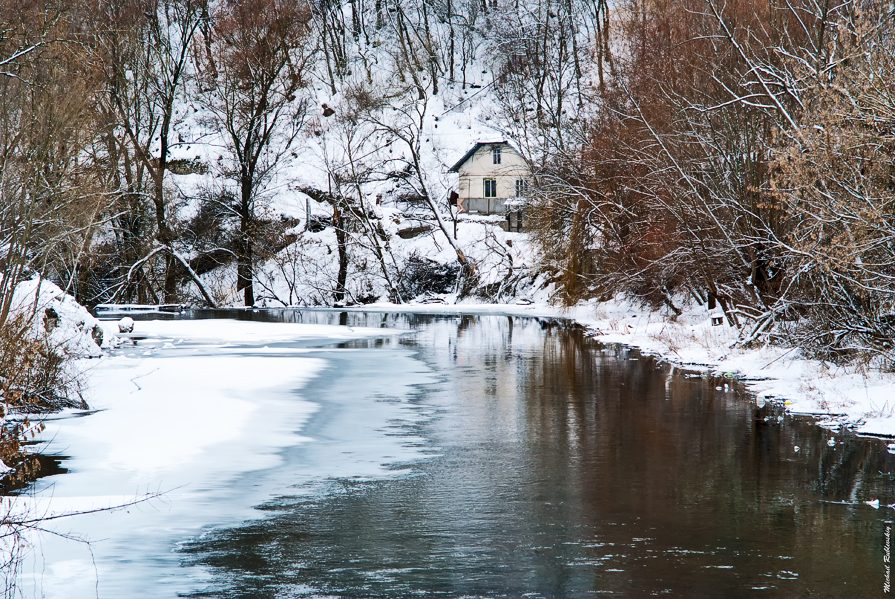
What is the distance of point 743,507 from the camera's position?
8.62m

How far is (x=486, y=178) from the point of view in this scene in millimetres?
66500

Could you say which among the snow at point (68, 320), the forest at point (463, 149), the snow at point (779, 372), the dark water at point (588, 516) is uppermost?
the forest at point (463, 149)

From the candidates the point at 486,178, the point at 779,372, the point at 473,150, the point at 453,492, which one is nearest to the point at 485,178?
the point at 486,178

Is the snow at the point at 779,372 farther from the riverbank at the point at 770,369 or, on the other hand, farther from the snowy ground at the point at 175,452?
the snowy ground at the point at 175,452

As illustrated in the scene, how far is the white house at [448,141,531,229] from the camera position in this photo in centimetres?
6569

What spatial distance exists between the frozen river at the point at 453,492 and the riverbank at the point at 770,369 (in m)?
0.76

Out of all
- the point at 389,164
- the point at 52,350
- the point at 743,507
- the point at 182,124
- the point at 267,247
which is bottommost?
the point at 743,507

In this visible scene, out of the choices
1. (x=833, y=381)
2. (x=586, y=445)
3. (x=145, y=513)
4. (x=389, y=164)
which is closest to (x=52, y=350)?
(x=145, y=513)

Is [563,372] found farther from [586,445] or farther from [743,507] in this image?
[743,507]

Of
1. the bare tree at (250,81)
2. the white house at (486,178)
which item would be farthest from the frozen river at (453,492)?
the white house at (486,178)

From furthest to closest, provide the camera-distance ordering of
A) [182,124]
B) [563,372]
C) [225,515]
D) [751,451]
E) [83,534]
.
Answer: [182,124] → [563,372] → [751,451] → [225,515] → [83,534]

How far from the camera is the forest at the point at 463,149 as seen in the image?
13047 mm

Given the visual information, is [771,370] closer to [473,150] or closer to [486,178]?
[473,150]

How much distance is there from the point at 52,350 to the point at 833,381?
12.8 m
